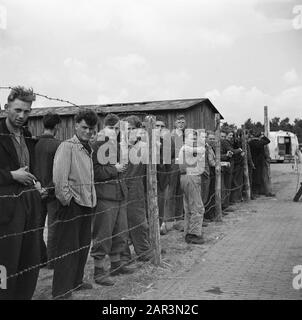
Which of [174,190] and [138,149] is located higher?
[138,149]

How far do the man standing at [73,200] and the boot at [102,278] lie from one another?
399mm

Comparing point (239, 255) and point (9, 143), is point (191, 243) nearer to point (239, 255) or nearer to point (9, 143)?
point (239, 255)

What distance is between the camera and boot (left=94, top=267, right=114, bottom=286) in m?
4.99

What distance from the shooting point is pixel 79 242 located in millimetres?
4621

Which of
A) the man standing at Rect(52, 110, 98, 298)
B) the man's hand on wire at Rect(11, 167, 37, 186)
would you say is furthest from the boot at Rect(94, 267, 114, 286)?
the man's hand on wire at Rect(11, 167, 37, 186)

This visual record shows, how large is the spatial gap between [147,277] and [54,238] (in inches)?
53.3

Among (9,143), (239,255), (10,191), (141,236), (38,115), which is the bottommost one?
(239,255)

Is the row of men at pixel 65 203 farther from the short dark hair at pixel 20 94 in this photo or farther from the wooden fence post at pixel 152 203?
the wooden fence post at pixel 152 203

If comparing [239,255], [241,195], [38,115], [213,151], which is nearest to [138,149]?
[239,255]

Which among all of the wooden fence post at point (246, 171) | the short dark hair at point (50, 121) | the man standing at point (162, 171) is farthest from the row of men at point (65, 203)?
the wooden fence post at point (246, 171)

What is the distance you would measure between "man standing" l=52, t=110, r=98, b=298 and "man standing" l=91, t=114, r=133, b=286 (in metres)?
0.34

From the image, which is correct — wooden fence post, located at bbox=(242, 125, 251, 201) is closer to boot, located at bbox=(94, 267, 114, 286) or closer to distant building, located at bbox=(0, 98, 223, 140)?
distant building, located at bbox=(0, 98, 223, 140)

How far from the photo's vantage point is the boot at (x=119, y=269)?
17.7 feet

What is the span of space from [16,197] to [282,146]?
120ft
